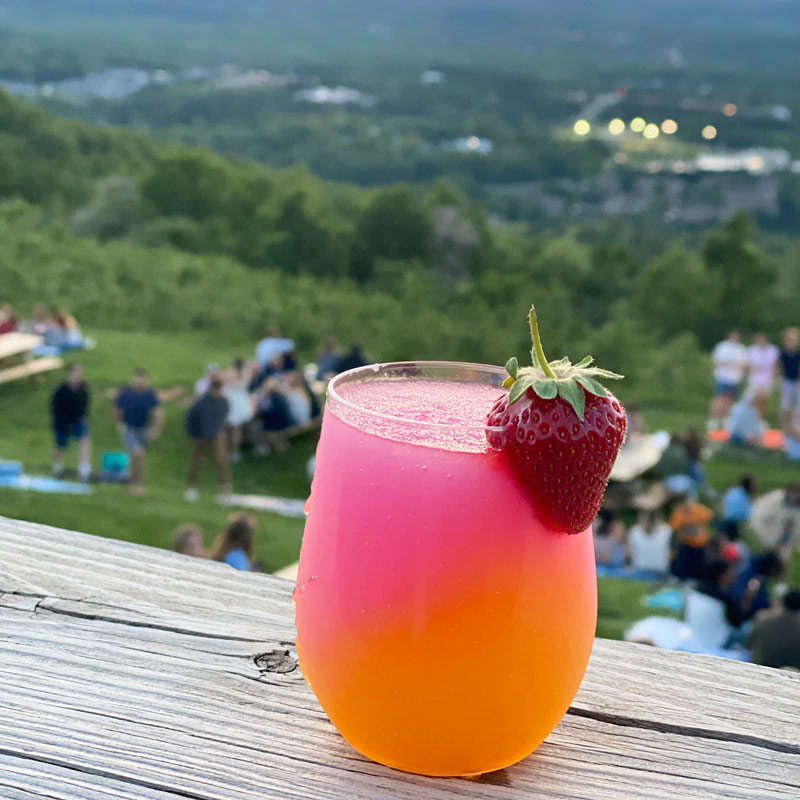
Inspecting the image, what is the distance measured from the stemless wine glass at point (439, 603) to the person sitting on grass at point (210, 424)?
21.6 feet

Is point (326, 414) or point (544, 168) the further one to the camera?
point (544, 168)

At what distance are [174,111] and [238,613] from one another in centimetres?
2583

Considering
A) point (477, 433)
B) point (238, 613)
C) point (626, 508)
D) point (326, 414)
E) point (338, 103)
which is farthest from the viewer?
point (338, 103)

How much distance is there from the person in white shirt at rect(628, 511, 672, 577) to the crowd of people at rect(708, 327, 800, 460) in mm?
3272

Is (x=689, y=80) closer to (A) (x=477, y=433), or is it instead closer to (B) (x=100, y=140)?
(B) (x=100, y=140)

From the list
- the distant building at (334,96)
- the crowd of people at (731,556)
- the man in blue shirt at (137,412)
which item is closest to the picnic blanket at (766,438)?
the crowd of people at (731,556)

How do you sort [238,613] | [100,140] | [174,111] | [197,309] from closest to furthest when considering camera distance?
1. [238,613]
2. [197,309]
3. [100,140]
4. [174,111]

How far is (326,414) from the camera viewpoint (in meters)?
0.73

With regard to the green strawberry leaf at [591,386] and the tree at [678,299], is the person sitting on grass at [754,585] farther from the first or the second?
the tree at [678,299]

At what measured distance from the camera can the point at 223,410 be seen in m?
7.36

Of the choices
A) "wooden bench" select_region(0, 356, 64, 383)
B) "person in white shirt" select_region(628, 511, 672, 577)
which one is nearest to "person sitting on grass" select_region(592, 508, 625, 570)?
"person in white shirt" select_region(628, 511, 672, 577)

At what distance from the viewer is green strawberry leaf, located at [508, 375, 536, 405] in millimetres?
611

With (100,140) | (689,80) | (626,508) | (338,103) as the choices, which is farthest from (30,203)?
(689,80)

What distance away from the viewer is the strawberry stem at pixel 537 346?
2.03 ft
